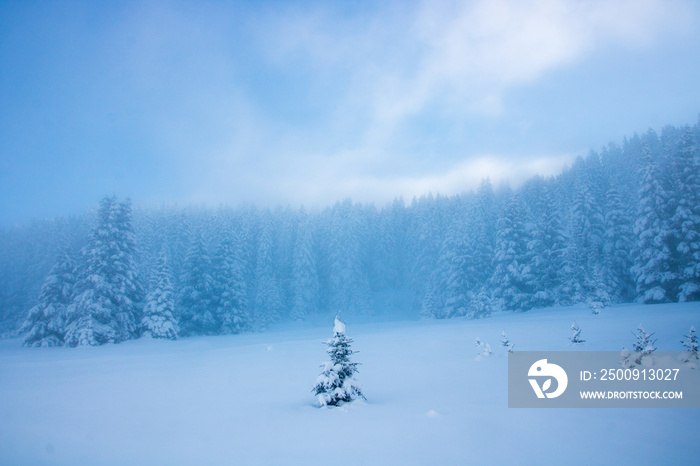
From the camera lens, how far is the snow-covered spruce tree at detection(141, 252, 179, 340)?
109ft

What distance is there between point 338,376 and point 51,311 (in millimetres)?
35462

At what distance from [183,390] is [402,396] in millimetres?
7261

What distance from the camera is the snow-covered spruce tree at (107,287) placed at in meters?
30.8

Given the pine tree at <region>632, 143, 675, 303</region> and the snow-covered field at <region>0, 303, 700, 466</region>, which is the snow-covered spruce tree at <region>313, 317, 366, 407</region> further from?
the pine tree at <region>632, 143, 675, 303</region>

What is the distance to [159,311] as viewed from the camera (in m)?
33.8

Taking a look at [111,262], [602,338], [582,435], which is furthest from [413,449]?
[111,262]

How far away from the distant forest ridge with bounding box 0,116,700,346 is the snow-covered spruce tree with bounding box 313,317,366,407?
2912 cm

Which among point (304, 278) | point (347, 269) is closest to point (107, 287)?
point (304, 278)

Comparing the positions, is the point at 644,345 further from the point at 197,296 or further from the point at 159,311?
the point at 197,296

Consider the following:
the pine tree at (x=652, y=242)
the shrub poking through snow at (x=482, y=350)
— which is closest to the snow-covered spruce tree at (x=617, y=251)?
the pine tree at (x=652, y=242)

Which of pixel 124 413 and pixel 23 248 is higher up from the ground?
pixel 23 248

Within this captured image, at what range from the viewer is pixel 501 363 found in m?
13.4

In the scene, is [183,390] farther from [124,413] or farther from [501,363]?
[501,363]

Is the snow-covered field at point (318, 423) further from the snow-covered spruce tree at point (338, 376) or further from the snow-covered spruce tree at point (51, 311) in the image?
the snow-covered spruce tree at point (51, 311)
